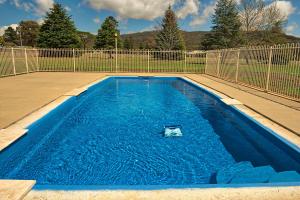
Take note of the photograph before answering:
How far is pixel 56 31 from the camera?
3666 centimetres

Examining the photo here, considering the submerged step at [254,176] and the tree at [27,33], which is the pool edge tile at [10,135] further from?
the tree at [27,33]

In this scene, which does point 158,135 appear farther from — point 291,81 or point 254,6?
point 254,6

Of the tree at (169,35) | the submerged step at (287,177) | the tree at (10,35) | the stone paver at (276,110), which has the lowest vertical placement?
the submerged step at (287,177)

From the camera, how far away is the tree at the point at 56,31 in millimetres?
36469

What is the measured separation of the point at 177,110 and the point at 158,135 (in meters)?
2.60

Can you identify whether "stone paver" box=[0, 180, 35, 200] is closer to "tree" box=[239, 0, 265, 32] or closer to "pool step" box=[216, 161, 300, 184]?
"pool step" box=[216, 161, 300, 184]

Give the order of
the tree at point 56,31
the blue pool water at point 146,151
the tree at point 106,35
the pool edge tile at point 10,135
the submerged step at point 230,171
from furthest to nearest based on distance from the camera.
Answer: the tree at point 106,35, the tree at point 56,31, the pool edge tile at point 10,135, the blue pool water at point 146,151, the submerged step at point 230,171

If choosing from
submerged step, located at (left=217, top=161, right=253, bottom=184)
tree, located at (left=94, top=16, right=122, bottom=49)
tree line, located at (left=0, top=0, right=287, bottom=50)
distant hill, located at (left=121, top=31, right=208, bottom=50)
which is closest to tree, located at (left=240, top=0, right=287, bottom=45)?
tree line, located at (left=0, top=0, right=287, bottom=50)

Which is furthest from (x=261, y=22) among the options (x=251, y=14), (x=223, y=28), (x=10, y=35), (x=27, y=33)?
(x=10, y=35)

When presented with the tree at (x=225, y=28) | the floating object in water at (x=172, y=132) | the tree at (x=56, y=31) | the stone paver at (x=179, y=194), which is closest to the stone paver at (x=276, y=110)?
the floating object in water at (x=172, y=132)

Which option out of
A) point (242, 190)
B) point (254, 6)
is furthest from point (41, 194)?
point (254, 6)

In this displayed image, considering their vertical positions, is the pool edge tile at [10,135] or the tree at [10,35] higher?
the tree at [10,35]

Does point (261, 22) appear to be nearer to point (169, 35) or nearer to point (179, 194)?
point (169, 35)

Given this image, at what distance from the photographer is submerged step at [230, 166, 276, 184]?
323cm
